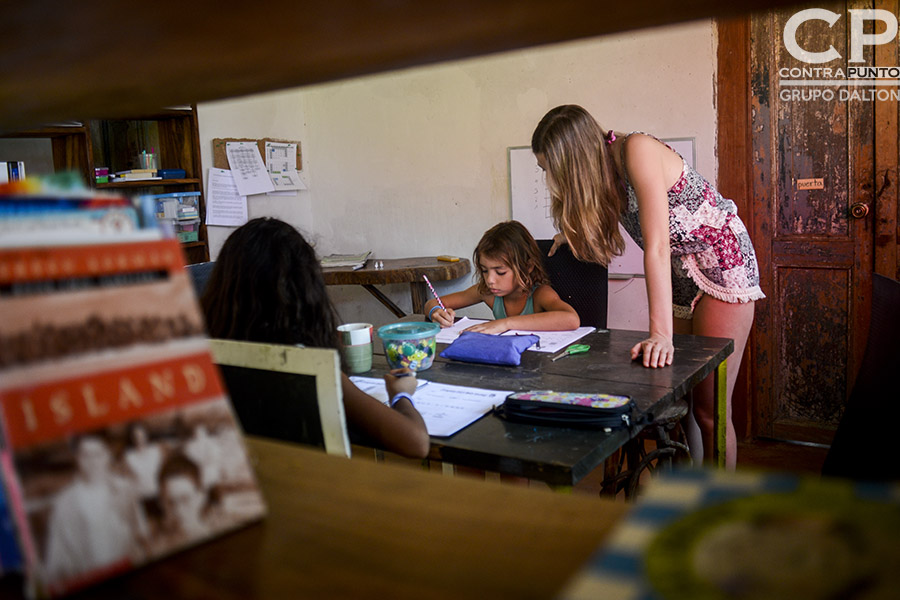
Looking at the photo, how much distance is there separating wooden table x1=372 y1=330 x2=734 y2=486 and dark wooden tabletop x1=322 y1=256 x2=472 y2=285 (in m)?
1.53

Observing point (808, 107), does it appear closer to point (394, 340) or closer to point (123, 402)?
point (394, 340)

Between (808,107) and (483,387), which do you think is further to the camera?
(808,107)

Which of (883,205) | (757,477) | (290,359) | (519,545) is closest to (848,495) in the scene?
(757,477)

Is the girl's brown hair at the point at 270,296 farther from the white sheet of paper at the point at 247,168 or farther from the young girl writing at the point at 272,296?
the white sheet of paper at the point at 247,168

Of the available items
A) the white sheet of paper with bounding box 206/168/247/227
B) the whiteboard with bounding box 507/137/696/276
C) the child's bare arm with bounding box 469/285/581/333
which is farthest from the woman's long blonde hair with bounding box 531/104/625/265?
the white sheet of paper with bounding box 206/168/247/227

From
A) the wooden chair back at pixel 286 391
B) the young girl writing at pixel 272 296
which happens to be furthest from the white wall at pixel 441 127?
the wooden chair back at pixel 286 391

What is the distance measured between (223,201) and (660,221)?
3.02 meters

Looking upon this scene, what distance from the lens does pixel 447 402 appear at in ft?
5.34

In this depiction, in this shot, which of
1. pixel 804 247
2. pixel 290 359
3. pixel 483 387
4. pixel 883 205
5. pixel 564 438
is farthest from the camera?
pixel 804 247

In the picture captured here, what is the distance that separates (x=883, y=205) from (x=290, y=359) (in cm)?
288

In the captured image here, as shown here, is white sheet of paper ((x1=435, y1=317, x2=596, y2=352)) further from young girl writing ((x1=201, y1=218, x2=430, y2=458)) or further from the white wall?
the white wall

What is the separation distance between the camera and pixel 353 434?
1.42 meters

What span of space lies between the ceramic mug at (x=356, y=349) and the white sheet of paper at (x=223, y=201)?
8.61ft

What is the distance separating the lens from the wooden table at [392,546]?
1.20ft
